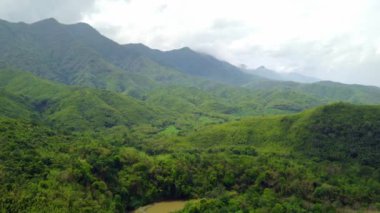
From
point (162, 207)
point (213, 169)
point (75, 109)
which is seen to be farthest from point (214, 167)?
point (75, 109)

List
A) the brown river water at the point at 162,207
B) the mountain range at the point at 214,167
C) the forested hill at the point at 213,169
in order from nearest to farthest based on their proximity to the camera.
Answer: the forested hill at the point at 213,169 < the mountain range at the point at 214,167 < the brown river water at the point at 162,207

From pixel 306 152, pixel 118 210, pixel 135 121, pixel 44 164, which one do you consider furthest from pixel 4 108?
pixel 306 152

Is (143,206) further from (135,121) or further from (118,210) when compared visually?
(135,121)

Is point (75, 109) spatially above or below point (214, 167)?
above

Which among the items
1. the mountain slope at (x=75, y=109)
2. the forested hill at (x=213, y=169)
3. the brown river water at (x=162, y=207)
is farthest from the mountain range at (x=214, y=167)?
the mountain slope at (x=75, y=109)

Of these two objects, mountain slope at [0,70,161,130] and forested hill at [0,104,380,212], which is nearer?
forested hill at [0,104,380,212]

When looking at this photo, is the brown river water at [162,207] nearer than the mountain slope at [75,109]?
Yes

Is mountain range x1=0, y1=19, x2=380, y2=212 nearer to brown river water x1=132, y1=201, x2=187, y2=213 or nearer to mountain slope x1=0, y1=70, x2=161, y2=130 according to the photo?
brown river water x1=132, y1=201, x2=187, y2=213

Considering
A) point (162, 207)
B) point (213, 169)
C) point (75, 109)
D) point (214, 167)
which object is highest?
point (75, 109)

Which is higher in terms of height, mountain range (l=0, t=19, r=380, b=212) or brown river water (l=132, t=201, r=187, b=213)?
mountain range (l=0, t=19, r=380, b=212)

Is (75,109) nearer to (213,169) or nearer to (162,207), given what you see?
(213,169)

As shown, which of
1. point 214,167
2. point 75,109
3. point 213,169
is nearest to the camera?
point 213,169

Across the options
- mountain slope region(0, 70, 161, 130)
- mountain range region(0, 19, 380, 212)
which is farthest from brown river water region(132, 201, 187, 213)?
mountain slope region(0, 70, 161, 130)

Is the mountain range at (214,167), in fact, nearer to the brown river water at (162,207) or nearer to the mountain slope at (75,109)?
the brown river water at (162,207)
